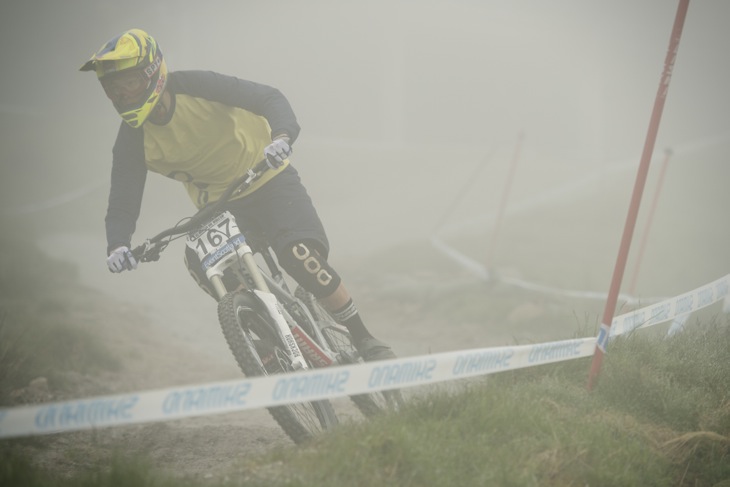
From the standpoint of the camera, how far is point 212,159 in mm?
5012

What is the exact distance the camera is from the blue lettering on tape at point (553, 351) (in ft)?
15.0

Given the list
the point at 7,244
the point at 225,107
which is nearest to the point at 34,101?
the point at 7,244

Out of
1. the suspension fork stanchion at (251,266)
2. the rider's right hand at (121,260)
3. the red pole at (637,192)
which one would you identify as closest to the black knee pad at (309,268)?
the suspension fork stanchion at (251,266)

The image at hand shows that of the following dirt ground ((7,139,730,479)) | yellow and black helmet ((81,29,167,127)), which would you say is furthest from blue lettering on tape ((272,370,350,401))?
yellow and black helmet ((81,29,167,127))

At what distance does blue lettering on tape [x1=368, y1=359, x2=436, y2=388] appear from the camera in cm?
375

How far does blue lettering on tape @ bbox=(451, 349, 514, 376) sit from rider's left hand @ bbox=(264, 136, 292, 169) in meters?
1.66

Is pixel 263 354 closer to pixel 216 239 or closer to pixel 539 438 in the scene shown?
pixel 216 239

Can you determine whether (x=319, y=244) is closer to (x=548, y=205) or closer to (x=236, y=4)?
(x=548, y=205)

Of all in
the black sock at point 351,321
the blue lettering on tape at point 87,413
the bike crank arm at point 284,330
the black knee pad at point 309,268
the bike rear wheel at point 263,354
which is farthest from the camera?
the black sock at point 351,321

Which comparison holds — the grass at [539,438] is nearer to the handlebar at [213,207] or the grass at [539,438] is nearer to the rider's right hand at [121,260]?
the rider's right hand at [121,260]

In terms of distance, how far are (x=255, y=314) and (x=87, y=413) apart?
1489 millimetres

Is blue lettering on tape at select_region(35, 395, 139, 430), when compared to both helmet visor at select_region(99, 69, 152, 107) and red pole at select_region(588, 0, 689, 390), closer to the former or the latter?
helmet visor at select_region(99, 69, 152, 107)

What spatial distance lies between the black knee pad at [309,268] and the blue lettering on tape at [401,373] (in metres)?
1.07

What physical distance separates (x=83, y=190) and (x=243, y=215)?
16352 millimetres
